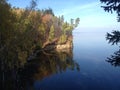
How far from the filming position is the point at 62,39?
12056 centimetres

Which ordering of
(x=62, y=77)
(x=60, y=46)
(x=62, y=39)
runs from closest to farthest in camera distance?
(x=62, y=77)
(x=60, y=46)
(x=62, y=39)

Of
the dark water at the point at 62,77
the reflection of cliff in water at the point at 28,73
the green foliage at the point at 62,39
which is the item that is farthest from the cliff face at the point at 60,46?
the dark water at the point at 62,77

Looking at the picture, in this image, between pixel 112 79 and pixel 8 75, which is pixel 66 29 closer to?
pixel 112 79

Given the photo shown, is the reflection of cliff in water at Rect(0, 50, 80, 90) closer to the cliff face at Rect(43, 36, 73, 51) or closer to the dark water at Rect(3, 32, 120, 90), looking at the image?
the dark water at Rect(3, 32, 120, 90)

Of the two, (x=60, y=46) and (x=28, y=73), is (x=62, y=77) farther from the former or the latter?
(x=60, y=46)

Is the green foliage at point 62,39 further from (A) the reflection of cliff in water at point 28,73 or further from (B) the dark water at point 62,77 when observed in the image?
(B) the dark water at point 62,77

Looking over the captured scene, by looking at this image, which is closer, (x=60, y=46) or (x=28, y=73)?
(x=28, y=73)

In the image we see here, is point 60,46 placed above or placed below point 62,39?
below

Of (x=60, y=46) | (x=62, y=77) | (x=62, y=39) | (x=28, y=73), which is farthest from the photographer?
(x=62, y=39)

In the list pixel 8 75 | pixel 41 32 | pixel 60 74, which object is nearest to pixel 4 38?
pixel 8 75

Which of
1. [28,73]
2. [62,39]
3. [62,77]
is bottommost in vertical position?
[62,77]

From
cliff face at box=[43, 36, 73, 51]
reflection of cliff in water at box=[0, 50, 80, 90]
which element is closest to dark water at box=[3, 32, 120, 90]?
reflection of cliff in water at box=[0, 50, 80, 90]

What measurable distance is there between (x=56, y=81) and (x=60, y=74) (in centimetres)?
713

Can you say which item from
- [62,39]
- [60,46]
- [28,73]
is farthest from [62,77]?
[62,39]
